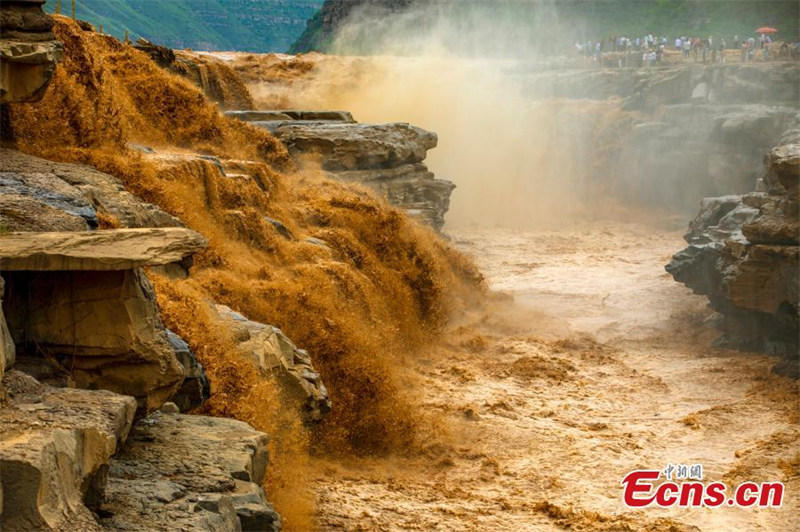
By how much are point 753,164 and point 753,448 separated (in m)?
20.6

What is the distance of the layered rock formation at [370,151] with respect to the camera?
2055 centimetres

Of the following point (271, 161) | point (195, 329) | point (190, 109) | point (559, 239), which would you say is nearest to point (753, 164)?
point (559, 239)

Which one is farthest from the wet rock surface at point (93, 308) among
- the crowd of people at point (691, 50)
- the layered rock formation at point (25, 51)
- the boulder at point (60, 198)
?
the crowd of people at point (691, 50)

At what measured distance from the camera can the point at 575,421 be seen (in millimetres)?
12586

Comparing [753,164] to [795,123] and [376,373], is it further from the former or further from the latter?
[376,373]

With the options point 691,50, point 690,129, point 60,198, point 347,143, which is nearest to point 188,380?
point 60,198

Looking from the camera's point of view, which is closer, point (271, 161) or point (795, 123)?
point (271, 161)

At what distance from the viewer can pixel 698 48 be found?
40969 mm

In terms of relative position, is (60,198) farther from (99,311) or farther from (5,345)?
(5,345)

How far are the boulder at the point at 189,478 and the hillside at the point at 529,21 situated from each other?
42.7 metres

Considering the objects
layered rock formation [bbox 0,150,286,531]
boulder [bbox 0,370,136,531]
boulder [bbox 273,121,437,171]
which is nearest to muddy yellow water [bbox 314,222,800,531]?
layered rock formation [bbox 0,150,286,531]

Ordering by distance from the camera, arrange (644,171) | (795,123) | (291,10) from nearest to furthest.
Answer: (795,123) < (644,171) < (291,10)

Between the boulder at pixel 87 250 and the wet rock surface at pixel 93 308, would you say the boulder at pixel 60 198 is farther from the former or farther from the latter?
the boulder at pixel 87 250

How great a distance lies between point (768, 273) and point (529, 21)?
4171cm
